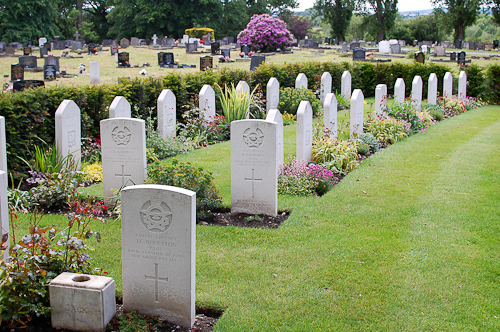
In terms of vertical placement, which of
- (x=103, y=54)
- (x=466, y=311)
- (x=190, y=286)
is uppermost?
(x=103, y=54)

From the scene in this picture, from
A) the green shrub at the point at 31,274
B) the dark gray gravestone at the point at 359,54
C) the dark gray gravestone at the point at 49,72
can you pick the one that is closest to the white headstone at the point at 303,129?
the green shrub at the point at 31,274

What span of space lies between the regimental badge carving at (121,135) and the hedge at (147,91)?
2.46 meters

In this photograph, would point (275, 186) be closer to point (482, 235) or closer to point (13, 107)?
point (482, 235)

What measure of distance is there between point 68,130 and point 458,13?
52937 mm

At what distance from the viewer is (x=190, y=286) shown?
4.29 meters

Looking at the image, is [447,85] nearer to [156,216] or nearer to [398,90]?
[398,90]

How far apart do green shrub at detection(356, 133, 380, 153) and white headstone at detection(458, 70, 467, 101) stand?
8133 millimetres

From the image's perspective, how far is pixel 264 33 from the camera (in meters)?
37.0

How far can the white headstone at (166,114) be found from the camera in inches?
458

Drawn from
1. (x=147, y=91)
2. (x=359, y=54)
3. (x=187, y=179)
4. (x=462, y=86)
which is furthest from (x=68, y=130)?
(x=359, y=54)

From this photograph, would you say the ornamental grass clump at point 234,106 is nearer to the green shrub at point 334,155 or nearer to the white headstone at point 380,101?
the white headstone at point 380,101

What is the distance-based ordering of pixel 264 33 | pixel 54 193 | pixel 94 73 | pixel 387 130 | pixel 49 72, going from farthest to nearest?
pixel 264 33 → pixel 94 73 → pixel 49 72 → pixel 387 130 → pixel 54 193

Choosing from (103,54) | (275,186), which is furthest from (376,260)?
(103,54)

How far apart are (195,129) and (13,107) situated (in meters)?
4.92
